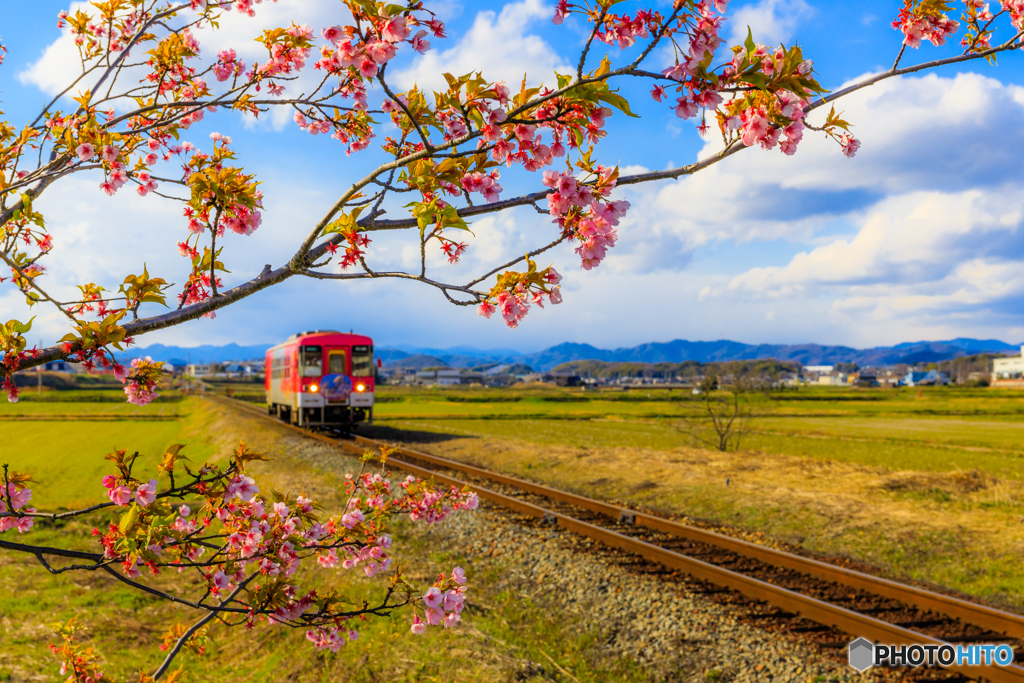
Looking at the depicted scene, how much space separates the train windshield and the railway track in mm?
12575

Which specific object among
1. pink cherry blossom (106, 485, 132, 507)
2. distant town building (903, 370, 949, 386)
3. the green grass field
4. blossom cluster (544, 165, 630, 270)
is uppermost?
blossom cluster (544, 165, 630, 270)

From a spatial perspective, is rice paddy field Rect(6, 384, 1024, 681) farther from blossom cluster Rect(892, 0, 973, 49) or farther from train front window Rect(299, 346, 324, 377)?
blossom cluster Rect(892, 0, 973, 49)

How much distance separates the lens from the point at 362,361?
2252 centimetres

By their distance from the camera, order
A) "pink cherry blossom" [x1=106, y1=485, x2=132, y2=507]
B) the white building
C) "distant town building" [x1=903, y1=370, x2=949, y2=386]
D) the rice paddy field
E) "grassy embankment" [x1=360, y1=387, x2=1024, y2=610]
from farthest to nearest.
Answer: "distant town building" [x1=903, y1=370, x2=949, y2=386] < the white building < "grassy embankment" [x1=360, y1=387, x2=1024, y2=610] < the rice paddy field < "pink cherry blossom" [x1=106, y1=485, x2=132, y2=507]

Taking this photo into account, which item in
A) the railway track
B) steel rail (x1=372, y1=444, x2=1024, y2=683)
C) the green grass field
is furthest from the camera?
the green grass field

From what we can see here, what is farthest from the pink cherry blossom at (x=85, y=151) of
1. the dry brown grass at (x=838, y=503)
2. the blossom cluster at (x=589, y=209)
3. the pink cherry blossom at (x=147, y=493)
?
the dry brown grass at (x=838, y=503)

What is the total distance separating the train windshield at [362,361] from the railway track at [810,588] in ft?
41.3

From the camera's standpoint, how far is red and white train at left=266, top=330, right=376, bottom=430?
21.9 metres

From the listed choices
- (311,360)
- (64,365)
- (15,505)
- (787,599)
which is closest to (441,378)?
(311,360)

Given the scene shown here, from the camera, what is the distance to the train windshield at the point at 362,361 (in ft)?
73.5

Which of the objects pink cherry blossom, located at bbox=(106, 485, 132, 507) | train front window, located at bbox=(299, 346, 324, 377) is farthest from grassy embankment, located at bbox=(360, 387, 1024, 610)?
pink cherry blossom, located at bbox=(106, 485, 132, 507)

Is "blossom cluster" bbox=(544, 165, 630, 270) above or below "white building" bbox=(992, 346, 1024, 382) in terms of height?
above

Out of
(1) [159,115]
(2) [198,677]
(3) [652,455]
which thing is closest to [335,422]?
(3) [652,455]

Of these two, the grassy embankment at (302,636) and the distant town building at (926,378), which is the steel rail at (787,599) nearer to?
the grassy embankment at (302,636)
